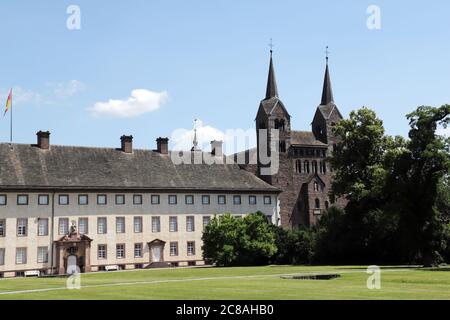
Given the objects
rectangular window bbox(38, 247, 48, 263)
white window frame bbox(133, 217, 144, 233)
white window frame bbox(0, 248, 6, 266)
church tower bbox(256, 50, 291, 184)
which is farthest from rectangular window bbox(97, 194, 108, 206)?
church tower bbox(256, 50, 291, 184)

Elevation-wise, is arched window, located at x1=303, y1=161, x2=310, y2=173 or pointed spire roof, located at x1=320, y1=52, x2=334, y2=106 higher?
pointed spire roof, located at x1=320, y1=52, x2=334, y2=106

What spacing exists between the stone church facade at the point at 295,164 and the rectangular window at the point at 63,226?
97.5 feet

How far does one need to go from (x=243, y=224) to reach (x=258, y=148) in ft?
103

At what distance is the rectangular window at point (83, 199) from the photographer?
6422 centimetres

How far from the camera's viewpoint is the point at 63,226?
63.0m

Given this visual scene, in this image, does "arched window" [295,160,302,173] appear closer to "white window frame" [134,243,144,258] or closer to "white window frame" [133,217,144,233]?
"white window frame" [133,217,144,233]

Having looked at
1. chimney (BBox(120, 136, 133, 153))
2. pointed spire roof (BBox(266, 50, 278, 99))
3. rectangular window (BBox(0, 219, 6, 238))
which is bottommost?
rectangular window (BBox(0, 219, 6, 238))

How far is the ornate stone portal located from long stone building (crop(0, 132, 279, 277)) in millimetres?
100

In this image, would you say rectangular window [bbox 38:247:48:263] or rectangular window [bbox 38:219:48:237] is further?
rectangular window [bbox 38:219:48:237]

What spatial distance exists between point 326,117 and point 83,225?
46969mm

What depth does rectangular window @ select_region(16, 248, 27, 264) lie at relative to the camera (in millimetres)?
60188

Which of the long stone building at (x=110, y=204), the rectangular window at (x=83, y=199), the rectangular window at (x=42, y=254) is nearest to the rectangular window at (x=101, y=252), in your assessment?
the long stone building at (x=110, y=204)
